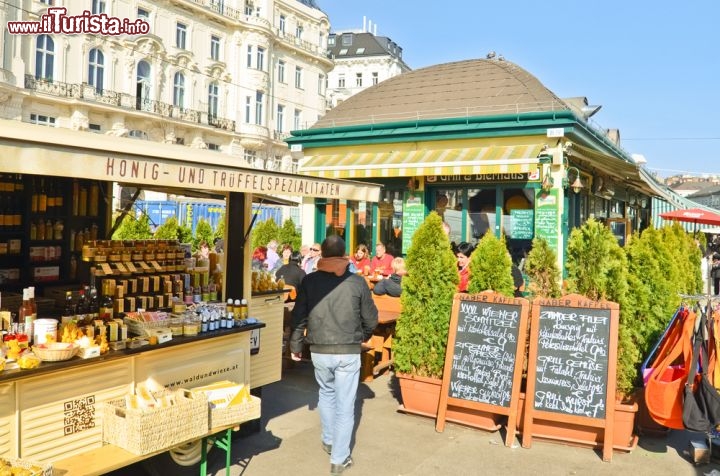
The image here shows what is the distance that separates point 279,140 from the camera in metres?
43.6

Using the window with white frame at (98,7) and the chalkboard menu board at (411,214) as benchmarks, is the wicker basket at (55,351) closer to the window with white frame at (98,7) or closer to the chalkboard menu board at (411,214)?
the chalkboard menu board at (411,214)

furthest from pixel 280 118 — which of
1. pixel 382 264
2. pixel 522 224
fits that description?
pixel 382 264

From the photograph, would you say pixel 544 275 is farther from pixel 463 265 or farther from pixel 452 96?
pixel 452 96

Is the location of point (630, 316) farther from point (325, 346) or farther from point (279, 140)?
point (279, 140)

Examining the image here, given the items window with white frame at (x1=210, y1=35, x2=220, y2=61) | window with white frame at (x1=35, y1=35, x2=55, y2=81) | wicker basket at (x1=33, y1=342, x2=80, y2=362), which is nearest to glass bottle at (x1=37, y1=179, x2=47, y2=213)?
wicker basket at (x1=33, y1=342, x2=80, y2=362)

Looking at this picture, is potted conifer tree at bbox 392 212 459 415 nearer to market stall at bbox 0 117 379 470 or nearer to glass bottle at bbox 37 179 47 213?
market stall at bbox 0 117 379 470

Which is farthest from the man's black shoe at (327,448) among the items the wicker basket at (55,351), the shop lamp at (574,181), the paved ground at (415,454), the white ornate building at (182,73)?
the white ornate building at (182,73)

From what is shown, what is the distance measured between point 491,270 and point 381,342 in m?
2.18

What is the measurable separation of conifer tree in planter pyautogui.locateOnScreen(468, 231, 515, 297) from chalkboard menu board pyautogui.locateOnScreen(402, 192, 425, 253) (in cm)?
611

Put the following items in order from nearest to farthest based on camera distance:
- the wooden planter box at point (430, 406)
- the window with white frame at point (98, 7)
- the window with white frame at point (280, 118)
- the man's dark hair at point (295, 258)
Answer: the wooden planter box at point (430, 406) → the man's dark hair at point (295, 258) → the window with white frame at point (98, 7) → the window with white frame at point (280, 118)

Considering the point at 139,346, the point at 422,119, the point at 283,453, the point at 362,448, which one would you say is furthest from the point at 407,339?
the point at 422,119

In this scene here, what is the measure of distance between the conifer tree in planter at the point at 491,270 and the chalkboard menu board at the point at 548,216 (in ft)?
16.7

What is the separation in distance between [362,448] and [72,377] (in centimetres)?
249

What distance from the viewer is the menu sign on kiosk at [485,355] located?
5195mm
